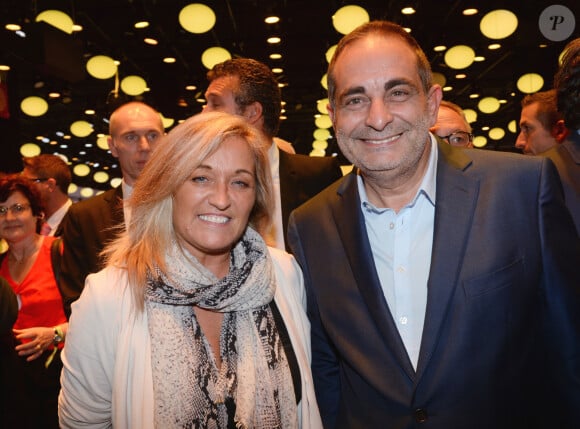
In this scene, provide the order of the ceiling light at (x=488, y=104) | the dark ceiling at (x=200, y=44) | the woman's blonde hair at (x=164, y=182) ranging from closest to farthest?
the woman's blonde hair at (x=164, y=182) → the dark ceiling at (x=200, y=44) → the ceiling light at (x=488, y=104)

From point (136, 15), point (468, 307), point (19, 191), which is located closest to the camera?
point (468, 307)

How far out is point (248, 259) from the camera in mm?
2186

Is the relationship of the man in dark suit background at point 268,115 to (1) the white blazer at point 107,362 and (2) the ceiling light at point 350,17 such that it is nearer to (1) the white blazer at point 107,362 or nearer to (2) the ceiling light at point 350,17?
(1) the white blazer at point 107,362

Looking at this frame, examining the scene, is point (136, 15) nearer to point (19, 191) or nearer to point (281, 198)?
point (19, 191)

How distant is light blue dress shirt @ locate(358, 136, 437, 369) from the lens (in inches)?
69.7

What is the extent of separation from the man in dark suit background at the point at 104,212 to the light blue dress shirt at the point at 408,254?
57.0 inches

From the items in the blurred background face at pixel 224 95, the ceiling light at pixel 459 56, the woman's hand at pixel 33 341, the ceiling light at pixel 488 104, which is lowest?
the woman's hand at pixel 33 341

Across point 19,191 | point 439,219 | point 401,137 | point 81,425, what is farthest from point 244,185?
point 19,191

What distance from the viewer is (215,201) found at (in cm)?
192

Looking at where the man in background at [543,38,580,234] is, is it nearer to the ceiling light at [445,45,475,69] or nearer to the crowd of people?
the crowd of people

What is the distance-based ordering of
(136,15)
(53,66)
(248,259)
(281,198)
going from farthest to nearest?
1. (136,15)
2. (53,66)
3. (281,198)
4. (248,259)

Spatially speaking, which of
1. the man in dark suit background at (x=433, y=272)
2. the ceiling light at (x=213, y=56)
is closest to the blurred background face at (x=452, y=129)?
the man in dark suit background at (x=433, y=272)

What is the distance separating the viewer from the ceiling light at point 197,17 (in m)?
4.92

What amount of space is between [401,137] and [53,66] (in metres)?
5.18
